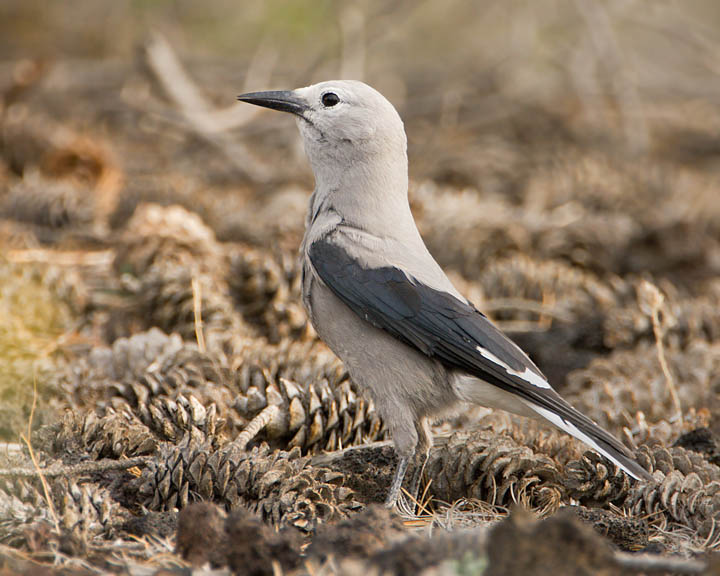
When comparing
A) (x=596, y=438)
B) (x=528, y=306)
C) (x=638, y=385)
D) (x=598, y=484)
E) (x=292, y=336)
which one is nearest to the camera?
(x=596, y=438)

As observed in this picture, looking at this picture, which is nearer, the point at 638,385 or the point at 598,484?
the point at 598,484

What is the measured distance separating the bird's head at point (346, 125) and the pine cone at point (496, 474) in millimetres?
1254

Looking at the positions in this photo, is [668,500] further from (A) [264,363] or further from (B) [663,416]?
(A) [264,363]

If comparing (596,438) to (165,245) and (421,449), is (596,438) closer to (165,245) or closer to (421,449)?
(421,449)

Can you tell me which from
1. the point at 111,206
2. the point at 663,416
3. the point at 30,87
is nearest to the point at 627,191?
the point at 663,416

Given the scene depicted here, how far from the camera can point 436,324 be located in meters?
2.87

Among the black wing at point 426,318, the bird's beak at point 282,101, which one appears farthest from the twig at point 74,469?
the bird's beak at point 282,101

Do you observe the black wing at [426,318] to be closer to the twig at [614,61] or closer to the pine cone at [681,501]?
the pine cone at [681,501]

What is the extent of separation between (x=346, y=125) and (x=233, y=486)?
5.23 feet

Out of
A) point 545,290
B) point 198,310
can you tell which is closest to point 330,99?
point 198,310

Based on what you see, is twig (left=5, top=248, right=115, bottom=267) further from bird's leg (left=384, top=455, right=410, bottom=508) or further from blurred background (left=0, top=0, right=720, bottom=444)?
bird's leg (left=384, top=455, right=410, bottom=508)

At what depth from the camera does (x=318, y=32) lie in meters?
8.13

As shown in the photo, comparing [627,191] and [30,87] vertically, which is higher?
[30,87]

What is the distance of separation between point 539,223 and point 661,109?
427 cm
